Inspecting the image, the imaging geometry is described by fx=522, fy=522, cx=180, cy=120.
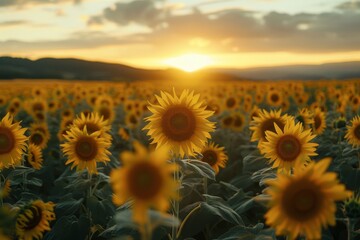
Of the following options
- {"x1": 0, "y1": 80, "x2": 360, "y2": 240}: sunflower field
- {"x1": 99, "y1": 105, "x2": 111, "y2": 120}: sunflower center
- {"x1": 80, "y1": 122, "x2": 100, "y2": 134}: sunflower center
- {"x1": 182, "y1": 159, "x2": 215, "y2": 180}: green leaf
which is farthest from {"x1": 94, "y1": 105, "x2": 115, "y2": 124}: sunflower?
{"x1": 182, "y1": 159, "x2": 215, "y2": 180}: green leaf

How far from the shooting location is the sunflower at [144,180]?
2.29 meters

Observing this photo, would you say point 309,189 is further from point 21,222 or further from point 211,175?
point 21,222

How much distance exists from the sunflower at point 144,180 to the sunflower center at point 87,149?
123 inches

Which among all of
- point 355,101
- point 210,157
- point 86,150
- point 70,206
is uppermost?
point 355,101

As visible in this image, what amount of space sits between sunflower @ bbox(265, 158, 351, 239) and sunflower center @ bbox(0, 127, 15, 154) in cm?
348

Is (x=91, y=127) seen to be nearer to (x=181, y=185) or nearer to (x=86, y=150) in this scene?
(x=86, y=150)

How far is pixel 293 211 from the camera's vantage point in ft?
9.20

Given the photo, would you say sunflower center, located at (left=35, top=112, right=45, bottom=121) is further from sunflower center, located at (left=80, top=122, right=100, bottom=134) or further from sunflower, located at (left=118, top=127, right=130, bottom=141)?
sunflower center, located at (left=80, top=122, right=100, bottom=134)

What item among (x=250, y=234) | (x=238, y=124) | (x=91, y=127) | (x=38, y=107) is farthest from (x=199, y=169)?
(x=38, y=107)

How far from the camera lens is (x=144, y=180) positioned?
2.36m

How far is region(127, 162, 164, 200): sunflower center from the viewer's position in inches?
91.4

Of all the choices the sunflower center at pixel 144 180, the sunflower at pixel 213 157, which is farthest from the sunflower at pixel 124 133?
the sunflower center at pixel 144 180

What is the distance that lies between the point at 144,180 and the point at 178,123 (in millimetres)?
2328

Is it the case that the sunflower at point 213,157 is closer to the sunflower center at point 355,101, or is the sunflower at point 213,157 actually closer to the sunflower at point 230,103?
the sunflower center at point 355,101
